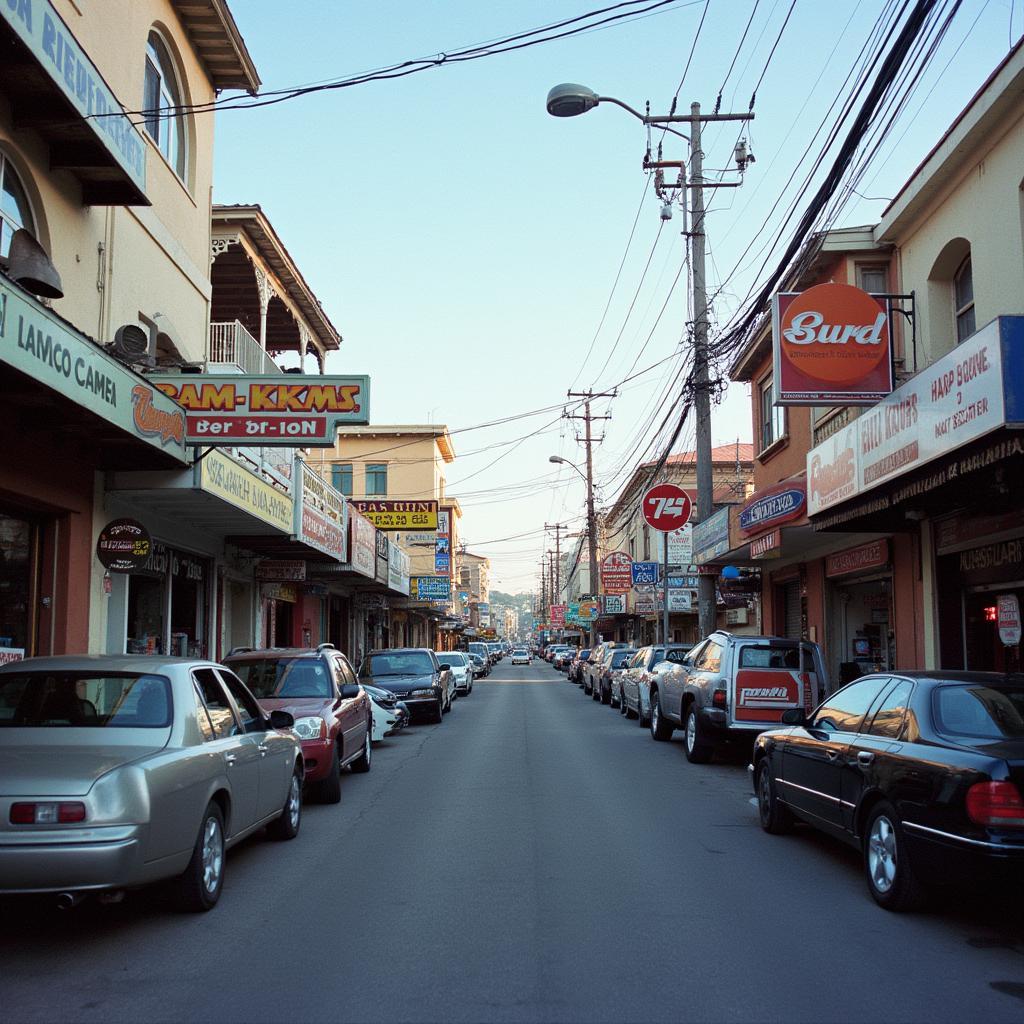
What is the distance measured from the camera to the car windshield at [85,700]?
6.53 m

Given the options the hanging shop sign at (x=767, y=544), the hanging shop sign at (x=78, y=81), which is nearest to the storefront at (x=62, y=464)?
the hanging shop sign at (x=78, y=81)

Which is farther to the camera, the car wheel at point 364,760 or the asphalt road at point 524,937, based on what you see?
the car wheel at point 364,760

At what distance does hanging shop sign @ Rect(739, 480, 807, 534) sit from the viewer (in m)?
16.4

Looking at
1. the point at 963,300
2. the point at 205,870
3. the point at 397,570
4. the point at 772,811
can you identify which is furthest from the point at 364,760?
the point at 397,570

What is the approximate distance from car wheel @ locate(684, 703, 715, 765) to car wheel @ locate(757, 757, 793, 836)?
16.8ft

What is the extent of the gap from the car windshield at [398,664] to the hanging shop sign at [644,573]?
47.5 ft

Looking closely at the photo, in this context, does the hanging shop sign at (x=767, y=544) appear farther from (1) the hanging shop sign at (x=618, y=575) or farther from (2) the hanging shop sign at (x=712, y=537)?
(1) the hanging shop sign at (x=618, y=575)

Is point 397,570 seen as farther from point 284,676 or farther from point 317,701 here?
point 317,701

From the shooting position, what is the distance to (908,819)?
→ 6508 millimetres

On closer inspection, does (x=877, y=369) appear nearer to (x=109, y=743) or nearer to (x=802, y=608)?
(x=802, y=608)

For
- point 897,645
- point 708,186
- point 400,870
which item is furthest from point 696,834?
point 708,186

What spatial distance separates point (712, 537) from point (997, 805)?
16.4 metres

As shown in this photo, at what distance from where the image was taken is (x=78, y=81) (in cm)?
1075

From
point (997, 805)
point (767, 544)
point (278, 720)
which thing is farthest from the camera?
A: point (767, 544)
